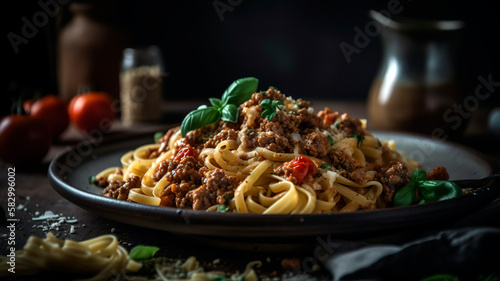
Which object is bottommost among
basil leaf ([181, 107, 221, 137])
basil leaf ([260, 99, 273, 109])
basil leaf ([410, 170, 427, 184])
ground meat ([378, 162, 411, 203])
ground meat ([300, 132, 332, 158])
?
ground meat ([378, 162, 411, 203])

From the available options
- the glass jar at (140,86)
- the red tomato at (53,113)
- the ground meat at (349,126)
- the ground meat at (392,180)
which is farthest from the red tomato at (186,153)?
the glass jar at (140,86)

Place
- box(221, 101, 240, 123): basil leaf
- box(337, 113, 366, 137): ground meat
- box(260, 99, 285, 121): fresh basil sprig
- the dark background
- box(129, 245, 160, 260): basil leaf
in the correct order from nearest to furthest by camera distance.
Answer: box(129, 245, 160, 260): basil leaf → box(260, 99, 285, 121): fresh basil sprig → box(221, 101, 240, 123): basil leaf → box(337, 113, 366, 137): ground meat → the dark background

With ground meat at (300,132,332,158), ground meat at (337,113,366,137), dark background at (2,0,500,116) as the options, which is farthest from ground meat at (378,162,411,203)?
dark background at (2,0,500,116)

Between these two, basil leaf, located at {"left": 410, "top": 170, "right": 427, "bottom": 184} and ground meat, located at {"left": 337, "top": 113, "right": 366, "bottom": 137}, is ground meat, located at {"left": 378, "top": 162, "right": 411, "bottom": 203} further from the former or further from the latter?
ground meat, located at {"left": 337, "top": 113, "right": 366, "bottom": 137}

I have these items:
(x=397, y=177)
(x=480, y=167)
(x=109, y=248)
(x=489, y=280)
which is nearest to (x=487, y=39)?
(x=480, y=167)

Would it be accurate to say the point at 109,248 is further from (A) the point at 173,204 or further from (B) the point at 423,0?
(B) the point at 423,0

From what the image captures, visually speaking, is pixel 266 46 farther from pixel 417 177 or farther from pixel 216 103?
pixel 417 177

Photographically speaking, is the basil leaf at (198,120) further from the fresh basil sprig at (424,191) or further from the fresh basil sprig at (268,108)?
the fresh basil sprig at (424,191)
